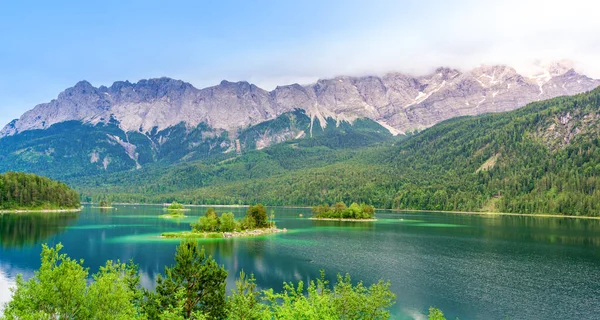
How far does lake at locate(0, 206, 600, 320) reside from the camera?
55.8m

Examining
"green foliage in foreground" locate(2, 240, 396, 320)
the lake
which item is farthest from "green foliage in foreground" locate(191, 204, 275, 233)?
"green foliage in foreground" locate(2, 240, 396, 320)

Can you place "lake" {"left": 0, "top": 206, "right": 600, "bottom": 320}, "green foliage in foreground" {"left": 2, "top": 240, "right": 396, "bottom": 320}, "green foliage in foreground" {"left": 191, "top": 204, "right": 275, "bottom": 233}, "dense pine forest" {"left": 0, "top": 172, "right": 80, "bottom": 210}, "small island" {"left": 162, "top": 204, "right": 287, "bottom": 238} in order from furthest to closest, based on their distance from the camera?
1. "dense pine forest" {"left": 0, "top": 172, "right": 80, "bottom": 210}
2. "green foliage in foreground" {"left": 191, "top": 204, "right": 275, "bottom": 233}
3. "small island" {"left": 162, "top": 204, "right": 287, "bottom": 238}
4. "lake" {"left": 0, "top": 206, "right": 600, "bottom": 320}
5. "green foliage in foreground" {"left": 2, "top": 240, "right": 396, "bottom": 320}

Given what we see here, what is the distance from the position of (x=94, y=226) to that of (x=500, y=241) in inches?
4574

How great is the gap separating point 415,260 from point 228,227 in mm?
62024

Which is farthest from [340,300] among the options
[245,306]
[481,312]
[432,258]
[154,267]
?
[432,258]

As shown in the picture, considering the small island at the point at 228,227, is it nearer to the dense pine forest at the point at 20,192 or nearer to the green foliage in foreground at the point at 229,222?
the green foliage in foreground at the point at 229,222

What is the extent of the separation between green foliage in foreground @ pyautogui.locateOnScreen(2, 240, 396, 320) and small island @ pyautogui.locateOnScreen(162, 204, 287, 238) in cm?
8104

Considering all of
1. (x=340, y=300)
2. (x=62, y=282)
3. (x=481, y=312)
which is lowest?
(x=481, y=312)

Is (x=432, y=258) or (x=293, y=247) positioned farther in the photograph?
(x=293, y=247)

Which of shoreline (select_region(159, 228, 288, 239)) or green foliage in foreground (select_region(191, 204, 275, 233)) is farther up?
green foliage in foreground (select_region(191, 204, 275, 233))

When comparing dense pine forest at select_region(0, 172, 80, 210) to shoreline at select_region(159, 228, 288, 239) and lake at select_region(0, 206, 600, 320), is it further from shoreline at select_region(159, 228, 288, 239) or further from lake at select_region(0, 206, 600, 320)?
shoreline at select_region(159, 228, 288, 239)

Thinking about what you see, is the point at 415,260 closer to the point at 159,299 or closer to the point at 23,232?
the point at 159,299

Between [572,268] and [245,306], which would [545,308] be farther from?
[245,306]

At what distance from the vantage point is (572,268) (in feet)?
253
